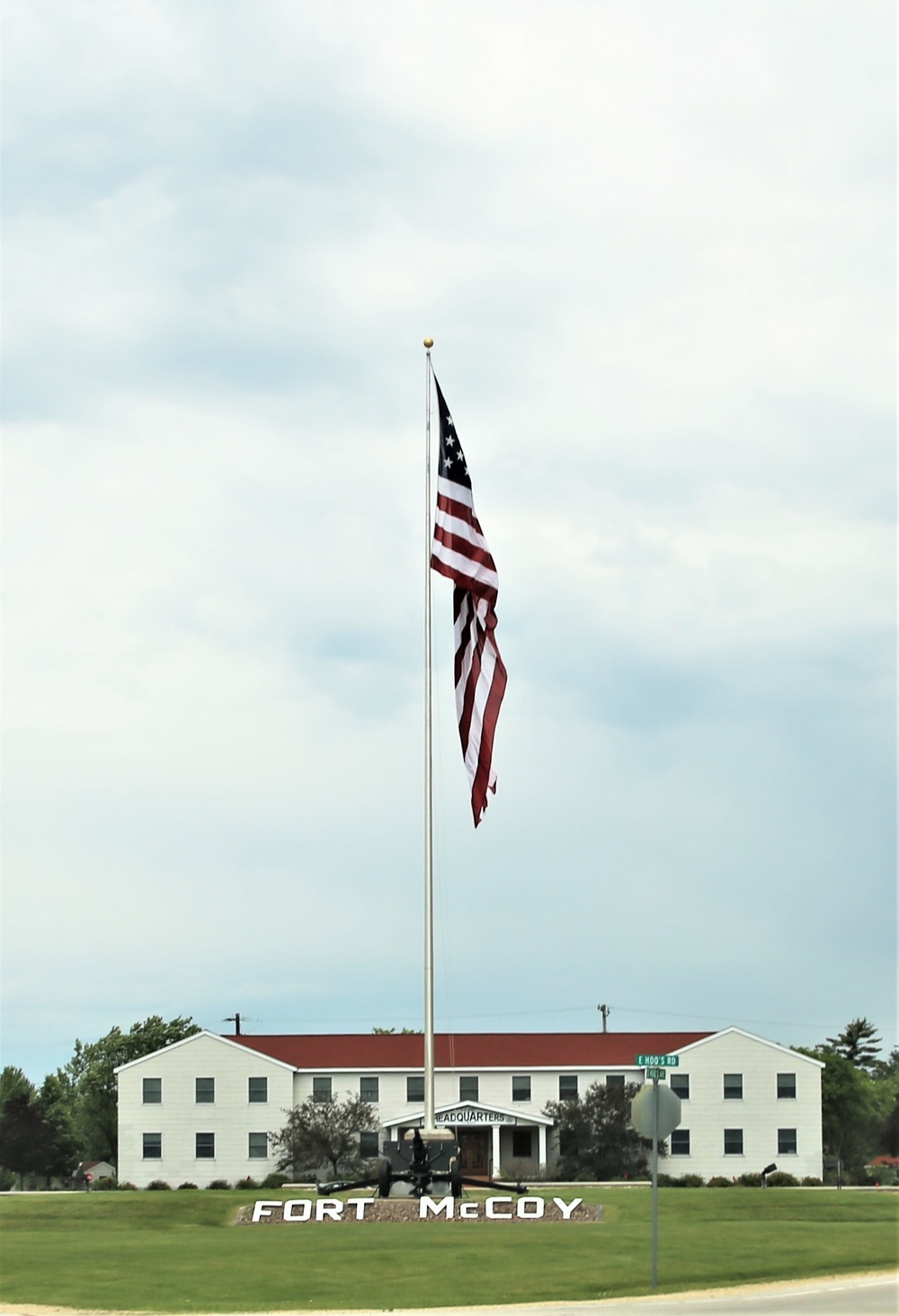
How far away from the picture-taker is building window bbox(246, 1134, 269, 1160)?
69312 millimetres

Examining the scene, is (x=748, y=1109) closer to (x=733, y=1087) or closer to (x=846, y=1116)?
(x=733, y=1087)

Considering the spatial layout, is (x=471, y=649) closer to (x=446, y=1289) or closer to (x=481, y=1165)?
(x=446, y=1289)

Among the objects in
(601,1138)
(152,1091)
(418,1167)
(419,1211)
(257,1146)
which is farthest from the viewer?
(152,1091)

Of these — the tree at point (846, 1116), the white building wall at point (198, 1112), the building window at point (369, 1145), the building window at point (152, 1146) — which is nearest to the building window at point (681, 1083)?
the building window at point (369, 1145)

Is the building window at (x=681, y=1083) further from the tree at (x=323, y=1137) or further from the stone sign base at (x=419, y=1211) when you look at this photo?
the stone sign base at (x=419, y=1211)

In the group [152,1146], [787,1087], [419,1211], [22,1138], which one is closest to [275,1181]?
[152,1146]

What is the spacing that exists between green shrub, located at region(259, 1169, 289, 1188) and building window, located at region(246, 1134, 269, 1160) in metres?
1.66

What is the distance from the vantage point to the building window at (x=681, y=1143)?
6950 centimetres

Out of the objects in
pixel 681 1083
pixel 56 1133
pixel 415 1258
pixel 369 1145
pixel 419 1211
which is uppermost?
pixel 415 1258

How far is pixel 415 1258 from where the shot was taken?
28469mm

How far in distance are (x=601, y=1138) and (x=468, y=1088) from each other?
7169 mm

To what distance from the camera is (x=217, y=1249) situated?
3106 cm

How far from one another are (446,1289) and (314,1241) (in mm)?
8460

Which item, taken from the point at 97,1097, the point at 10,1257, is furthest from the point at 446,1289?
the point at 97,1097
